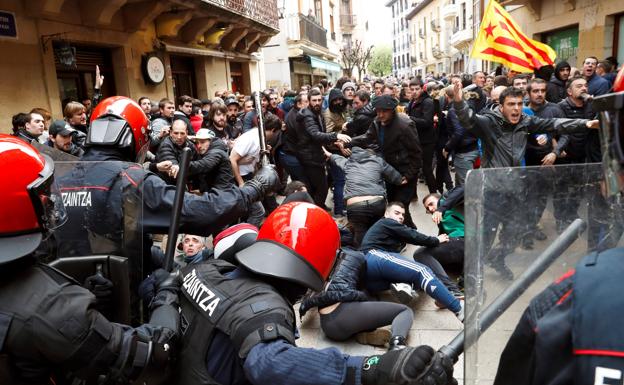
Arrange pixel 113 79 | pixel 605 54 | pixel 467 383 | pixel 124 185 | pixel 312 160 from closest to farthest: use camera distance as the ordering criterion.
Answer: pixel 467 383, pixel 124 185, pixel 312 160, pixel 113 79, pixel 605 54

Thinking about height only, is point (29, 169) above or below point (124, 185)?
above

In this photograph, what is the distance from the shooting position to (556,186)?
1.39 metres

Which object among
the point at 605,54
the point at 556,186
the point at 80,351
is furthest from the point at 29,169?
the point at 605,54

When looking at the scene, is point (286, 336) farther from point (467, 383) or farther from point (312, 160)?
point (312, 160)

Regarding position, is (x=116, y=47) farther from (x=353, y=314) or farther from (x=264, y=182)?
(x=353, y=314)

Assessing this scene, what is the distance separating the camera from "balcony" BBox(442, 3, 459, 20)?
36938 mm

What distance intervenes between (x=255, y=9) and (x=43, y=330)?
1462cm

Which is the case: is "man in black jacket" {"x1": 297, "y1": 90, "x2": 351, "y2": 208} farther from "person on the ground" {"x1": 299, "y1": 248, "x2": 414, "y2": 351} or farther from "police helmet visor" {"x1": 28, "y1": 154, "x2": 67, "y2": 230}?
"police helmet visor" {"x1": 28, "y1": 154, "x2": 67, "y2": 230}

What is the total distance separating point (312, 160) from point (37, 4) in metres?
5.04

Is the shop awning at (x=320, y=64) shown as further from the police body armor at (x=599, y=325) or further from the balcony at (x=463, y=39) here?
the police body armor at (x=599, y=325)

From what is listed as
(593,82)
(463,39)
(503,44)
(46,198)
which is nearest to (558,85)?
(593,82)

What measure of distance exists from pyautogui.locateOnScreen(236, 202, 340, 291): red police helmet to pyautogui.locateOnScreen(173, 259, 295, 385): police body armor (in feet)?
0.24

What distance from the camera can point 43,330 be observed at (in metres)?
1.21

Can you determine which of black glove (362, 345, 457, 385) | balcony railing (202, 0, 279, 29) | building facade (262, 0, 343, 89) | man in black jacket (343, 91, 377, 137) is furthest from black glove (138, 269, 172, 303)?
building facade (262, 0, 343, 89)
